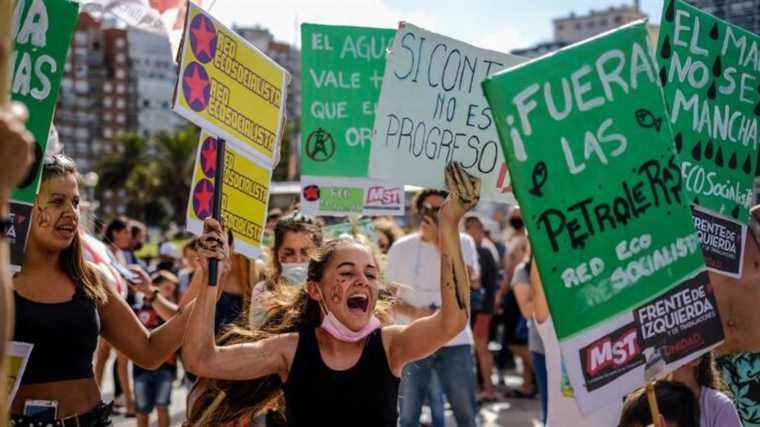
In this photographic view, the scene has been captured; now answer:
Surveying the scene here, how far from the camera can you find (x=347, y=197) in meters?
6.07

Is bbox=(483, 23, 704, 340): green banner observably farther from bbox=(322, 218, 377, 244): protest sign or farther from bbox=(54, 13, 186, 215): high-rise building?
bbox=(54, 13, 186, 215): high-rise building

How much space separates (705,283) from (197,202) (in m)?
1.93

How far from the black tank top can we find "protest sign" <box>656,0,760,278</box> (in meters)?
1.55

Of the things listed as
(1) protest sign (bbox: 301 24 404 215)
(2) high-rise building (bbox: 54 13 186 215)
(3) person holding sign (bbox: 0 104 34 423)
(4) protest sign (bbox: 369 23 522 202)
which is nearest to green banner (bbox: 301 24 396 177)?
(1) protest sign (bbox: 301 24 404 215)

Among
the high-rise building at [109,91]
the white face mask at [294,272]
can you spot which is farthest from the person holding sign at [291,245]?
the high-rise building at [109,91]

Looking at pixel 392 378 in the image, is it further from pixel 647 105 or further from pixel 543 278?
pixel 647 105

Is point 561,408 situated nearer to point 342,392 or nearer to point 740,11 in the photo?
point 342,392

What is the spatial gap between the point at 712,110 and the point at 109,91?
480ft

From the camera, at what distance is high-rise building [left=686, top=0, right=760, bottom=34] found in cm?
1966

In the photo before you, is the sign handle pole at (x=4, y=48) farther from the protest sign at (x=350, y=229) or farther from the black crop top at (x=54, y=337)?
the protest sign at (x=350, y=229)

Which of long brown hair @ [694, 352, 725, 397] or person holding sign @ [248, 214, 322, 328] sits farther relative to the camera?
person holding sign @ [248, 214, 322, 328]

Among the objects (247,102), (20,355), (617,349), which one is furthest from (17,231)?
(617,349)

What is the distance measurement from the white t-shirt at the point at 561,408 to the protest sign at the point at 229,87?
156 centimetres

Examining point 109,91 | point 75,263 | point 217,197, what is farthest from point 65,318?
point 109,91
